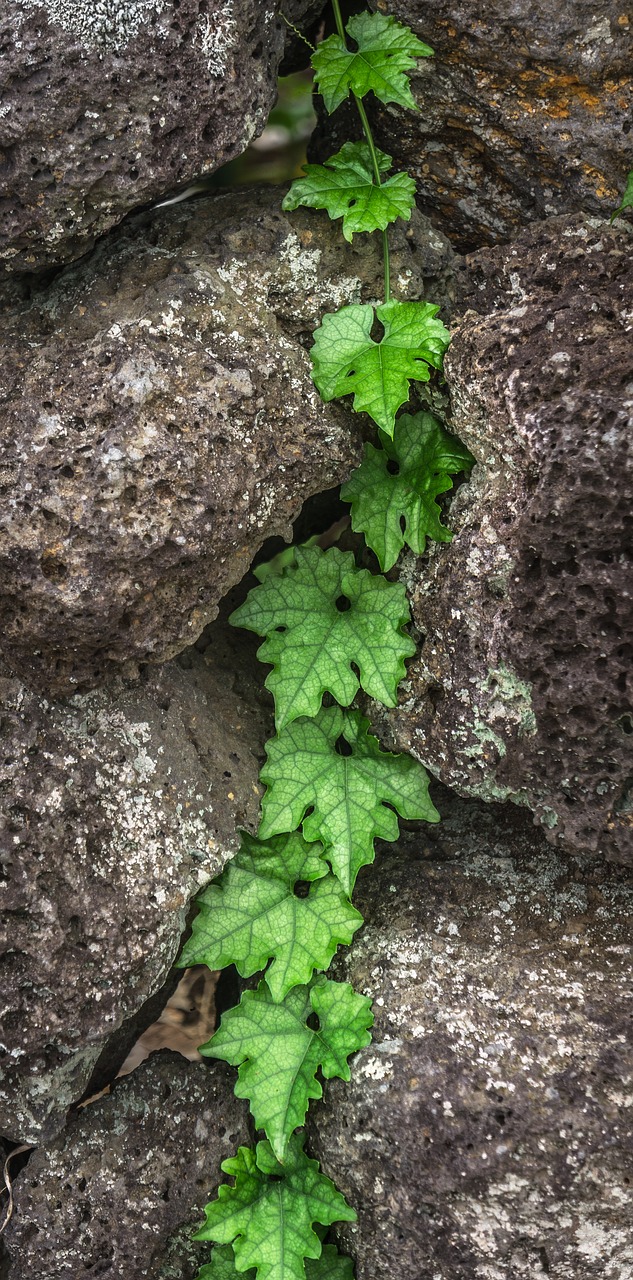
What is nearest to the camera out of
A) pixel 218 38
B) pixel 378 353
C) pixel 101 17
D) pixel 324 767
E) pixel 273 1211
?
pixel 101 17

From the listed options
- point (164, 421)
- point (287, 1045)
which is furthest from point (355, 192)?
point (287, 1045)

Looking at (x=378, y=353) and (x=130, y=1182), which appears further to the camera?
(x=130, y=1182)

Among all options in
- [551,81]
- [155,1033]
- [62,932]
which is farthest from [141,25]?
[155,1033]

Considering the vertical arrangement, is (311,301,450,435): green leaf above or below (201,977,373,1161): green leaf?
above

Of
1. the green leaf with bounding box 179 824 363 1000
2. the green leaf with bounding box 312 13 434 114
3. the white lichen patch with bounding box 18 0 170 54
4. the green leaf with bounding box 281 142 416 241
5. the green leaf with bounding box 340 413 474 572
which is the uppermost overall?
the white lichen patch with bounding box 18 0 170 54

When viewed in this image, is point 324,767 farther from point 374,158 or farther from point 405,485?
point 374,158

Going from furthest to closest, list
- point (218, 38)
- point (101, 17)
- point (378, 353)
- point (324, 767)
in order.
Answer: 1. point (324, 767)
2. point (378, 353)
3. point (218, 38)
4. point (101, 17)

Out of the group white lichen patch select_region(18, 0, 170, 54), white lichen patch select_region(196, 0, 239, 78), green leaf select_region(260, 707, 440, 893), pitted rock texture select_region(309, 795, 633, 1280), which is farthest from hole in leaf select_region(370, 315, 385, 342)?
pitted rock texture select_region(309, 795, 633, 1280)

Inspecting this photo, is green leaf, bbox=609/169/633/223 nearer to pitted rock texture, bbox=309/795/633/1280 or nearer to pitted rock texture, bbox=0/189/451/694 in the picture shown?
pitted rock texture, bbox=0/189/451/694
